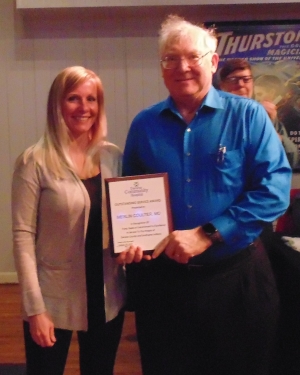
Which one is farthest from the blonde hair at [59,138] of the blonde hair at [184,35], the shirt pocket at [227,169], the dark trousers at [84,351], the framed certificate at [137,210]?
the dark trousers at [84,351]

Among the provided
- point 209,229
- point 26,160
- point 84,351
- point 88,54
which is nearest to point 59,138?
point 26,160

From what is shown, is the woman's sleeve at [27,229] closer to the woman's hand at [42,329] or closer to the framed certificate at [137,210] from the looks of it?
the woman's hand at [42,329]

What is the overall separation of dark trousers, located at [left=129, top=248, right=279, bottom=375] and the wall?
2.17 m

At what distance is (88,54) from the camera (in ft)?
11.3

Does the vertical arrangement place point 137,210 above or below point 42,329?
above

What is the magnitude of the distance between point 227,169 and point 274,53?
2.35m

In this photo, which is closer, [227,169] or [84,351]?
[227,169]

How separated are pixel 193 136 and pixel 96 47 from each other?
2255 mm

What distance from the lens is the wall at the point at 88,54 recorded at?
3379mm

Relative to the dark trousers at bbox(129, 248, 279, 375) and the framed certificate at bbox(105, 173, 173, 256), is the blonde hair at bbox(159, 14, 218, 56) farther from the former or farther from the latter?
the dark trousers at bbox(129, 248, 279, 375)

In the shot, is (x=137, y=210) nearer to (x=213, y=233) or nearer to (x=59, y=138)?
(x=213, y=233)

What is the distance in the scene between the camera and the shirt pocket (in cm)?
138

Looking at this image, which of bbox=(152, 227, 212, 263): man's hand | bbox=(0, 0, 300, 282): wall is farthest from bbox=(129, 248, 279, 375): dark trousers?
bbox=(0, 0, 300, 282): wall

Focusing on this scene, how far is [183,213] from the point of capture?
1.41 metres
